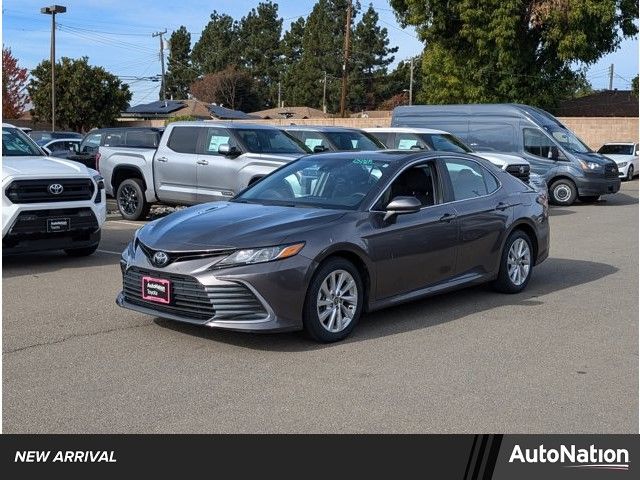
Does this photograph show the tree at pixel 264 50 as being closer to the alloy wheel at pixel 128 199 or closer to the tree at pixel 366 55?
the tree at pixel 366 55

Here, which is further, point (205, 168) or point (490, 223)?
point (205, 168)

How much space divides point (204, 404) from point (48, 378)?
123 cm

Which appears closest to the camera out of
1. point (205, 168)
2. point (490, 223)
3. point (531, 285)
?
point (490, 223)

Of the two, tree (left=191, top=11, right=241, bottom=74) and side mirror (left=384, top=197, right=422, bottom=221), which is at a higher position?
tree (left=191, top=11, right=241, bottom=74)

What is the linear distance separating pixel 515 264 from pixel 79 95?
152ft

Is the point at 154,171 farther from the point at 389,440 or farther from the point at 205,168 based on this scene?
the point at 389,440

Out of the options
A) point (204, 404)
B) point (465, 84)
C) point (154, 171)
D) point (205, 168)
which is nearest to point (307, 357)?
point (204, 404)

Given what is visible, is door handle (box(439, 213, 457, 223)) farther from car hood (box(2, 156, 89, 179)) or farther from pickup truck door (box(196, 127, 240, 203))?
pickup truck door (box(196, 127, 240, 203))

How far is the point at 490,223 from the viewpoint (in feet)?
27.0

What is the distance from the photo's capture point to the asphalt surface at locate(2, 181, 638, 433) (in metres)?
4.91

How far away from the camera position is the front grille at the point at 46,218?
376 inches

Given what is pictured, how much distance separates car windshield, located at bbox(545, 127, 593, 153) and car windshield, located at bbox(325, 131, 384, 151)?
5861mm

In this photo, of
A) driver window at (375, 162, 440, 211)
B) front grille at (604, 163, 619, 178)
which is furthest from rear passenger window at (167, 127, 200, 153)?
front grille at (604, 163, 619, 178)

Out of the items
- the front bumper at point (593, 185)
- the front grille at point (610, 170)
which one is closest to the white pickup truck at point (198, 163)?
the front bumper at point (593, 185)
